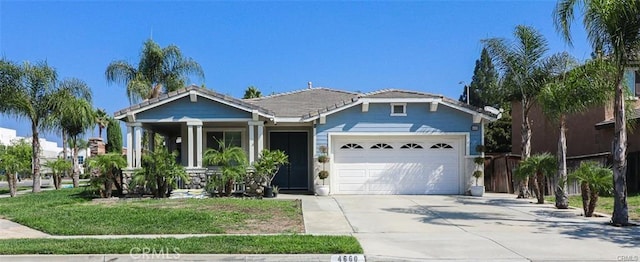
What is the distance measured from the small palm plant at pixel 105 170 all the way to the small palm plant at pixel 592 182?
492 inches

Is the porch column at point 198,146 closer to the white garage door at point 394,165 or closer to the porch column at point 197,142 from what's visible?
the porch column at point 197,142

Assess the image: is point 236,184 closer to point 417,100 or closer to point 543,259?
point 417,100

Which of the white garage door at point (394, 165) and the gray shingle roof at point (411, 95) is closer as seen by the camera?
the gray shingle roof at point (411, 95)

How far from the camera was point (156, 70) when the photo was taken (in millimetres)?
28078

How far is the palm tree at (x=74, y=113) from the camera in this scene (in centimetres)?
2095

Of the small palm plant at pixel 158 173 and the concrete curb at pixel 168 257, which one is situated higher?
the small palm plant at pixel 158 173

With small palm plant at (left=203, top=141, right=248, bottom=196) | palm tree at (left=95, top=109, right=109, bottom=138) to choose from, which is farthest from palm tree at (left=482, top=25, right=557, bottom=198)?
palm tree at (left=95, top=109, right=109, bottom=138)

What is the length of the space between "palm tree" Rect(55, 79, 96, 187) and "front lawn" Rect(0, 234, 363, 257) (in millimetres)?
13342

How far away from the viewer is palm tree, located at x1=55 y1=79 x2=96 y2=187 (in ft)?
68.7

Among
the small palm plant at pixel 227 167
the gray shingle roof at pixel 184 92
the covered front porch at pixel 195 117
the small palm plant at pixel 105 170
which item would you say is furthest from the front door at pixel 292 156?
the small palm plant at pixel 105 170

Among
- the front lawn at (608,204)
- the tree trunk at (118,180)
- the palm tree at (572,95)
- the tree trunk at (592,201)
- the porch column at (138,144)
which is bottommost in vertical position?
the front lawn at (608,204)

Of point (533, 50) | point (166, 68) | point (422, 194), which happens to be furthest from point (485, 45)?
point (166, 68)

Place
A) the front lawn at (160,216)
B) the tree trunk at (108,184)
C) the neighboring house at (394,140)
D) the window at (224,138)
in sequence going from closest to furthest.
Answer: the front lawn at (160,216), the tree trunk at (108,184), the neighboring house at (394,140), the window at (224,138)

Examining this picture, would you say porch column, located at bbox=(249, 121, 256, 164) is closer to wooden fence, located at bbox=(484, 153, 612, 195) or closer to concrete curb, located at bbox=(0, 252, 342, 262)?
wooden fence, located at bbox=(484, 153, 612, 195)
